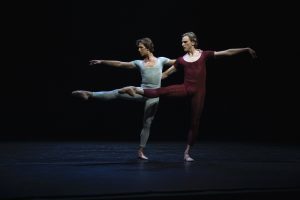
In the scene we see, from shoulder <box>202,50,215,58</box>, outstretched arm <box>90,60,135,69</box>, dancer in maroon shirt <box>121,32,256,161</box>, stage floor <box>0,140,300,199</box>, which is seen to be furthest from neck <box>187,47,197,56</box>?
stage floor <box>0,140,300,199</box>

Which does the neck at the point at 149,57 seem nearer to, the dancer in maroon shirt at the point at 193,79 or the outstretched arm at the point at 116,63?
the outstretched arm at the point at 116,63

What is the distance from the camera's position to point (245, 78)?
9.41 m

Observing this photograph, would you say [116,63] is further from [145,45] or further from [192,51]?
[192,51]

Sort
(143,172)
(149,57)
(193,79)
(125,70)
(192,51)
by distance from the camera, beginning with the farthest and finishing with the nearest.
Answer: (125,70), (149,57), (192,51), (193,79), (143,172)

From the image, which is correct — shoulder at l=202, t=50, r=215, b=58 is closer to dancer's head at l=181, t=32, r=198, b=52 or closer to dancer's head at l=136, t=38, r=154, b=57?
dancer's head at l=181, t=32, r=198, b=52

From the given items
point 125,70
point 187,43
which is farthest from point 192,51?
point 125,70

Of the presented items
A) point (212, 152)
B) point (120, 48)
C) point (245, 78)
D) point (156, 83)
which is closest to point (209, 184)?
point (156, 83)

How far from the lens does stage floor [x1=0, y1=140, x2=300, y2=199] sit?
12.3 ft

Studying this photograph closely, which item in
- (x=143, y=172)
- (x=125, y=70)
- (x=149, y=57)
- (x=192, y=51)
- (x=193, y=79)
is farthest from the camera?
(x=125, y=70)

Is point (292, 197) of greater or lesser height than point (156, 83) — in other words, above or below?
below

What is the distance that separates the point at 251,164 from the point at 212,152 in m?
1.27

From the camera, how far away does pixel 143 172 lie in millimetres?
4730

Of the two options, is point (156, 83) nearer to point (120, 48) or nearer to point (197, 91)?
point (197, 91)

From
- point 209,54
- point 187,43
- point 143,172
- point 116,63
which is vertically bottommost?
point 143,172
